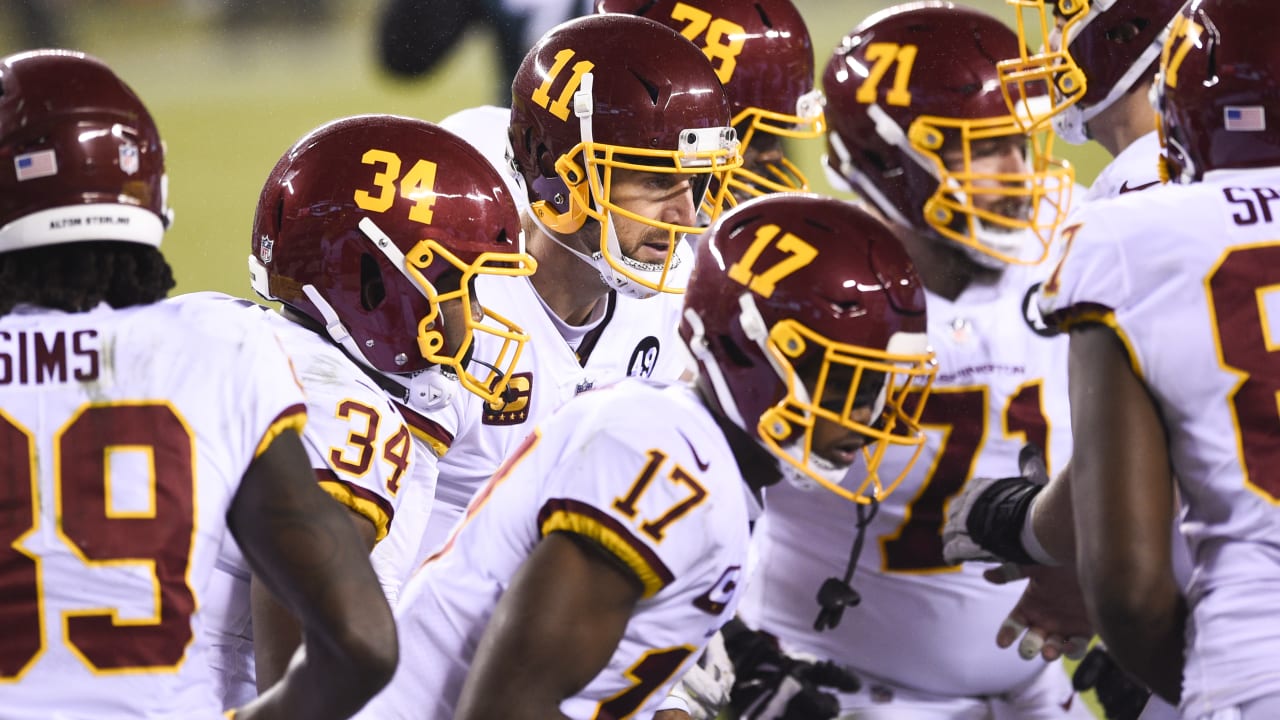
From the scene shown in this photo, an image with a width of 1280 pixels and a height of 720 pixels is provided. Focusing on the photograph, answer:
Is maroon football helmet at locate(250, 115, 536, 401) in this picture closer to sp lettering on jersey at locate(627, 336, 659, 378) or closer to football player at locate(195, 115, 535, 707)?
football player at locate(195, 115, 535, 707)

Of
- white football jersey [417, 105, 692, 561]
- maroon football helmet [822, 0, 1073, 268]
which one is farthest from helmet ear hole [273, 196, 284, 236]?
maroon football helmet [822, 0, 1073, 268]

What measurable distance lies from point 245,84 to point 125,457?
32.2 feet

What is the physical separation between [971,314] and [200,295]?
5.02 feet

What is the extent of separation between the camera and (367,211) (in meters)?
2.68

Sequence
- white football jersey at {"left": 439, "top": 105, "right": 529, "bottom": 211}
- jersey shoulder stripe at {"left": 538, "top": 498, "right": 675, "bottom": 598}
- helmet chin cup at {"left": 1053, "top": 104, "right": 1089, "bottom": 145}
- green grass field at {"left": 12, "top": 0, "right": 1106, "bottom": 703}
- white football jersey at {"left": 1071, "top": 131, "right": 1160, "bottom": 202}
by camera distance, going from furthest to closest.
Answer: green grass field at {"left": 12, "top": 0, "right": 1106, "bottom": 703} < white football jersey at {"left": 439, "top": 105, "right": 529, "bottom": 211} < helmet chin cup at {"left": 1053, "top": 104, "right": 1089, "bottom": 145} < white football jersey at {"left": 1071, "top": 131, "right": 1160, "bottom": 202} < jersey shoulder stripe at {"left": 538, "top": 498, "right": 675, "bottom": 598}

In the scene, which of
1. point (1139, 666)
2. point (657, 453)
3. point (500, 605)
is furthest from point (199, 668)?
point (1139, 666)

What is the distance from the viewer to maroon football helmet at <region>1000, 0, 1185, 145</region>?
330 centimetres

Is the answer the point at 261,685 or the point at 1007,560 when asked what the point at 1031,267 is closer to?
the point at 1007,560

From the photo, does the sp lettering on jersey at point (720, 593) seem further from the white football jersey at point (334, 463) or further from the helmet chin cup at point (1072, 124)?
the helmet chin cup at point (1072, 124)

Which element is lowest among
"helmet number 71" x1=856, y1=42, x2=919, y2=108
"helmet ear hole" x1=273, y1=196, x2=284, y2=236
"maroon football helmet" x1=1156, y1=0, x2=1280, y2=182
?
"helmet ear hole" x1=273, y1=196, x2=284, y2=236

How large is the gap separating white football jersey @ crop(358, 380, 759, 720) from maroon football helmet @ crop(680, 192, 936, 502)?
87mm

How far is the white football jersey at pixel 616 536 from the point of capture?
78.4 inches

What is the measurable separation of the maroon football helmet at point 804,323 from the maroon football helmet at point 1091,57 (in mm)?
1115

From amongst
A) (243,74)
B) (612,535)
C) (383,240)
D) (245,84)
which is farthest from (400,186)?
(243,74)
